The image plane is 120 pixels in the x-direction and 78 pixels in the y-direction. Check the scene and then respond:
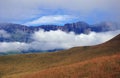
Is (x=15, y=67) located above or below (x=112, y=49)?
below

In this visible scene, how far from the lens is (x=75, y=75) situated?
119ft

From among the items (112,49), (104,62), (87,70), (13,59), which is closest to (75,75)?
(87,70)

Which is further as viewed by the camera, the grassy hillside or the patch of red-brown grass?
the grassy hillside

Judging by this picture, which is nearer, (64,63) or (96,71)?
(96,71)

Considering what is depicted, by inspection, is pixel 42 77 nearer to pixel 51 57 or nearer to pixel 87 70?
pixel 87 70

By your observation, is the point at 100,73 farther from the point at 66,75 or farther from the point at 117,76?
the point at 66,75

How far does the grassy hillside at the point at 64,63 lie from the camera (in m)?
38.8

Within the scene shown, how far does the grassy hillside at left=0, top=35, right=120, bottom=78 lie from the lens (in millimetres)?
38766

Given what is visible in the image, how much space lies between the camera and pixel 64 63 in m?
67.1

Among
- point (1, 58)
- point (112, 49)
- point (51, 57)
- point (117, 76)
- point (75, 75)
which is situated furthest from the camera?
point (1, 58)

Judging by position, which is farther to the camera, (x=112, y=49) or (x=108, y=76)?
(x=112, y=49)

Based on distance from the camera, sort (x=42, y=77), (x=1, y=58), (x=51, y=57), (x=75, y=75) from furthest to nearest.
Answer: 1. (x=1, y=58)
2. (x=51, y=57)
3. (x=42, y=77)
4. (x=75, y=75)

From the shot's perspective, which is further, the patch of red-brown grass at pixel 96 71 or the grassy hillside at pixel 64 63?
the grassy hillside at pixel 64 63

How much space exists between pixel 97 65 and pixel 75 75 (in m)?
4.24
